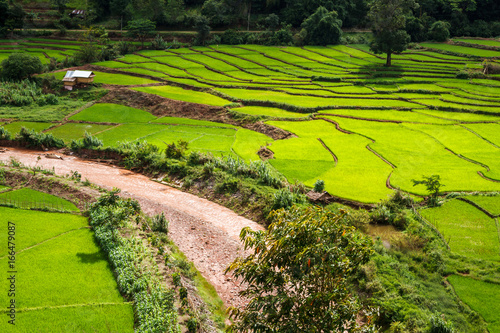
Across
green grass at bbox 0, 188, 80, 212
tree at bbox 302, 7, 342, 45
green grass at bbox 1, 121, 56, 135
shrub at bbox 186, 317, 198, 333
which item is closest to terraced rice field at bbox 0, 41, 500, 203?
green grass at bbox 1, 121, 56, 135

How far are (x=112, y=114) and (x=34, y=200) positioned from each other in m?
25.4

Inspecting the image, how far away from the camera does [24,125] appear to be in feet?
134

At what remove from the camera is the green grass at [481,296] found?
14.7 meters

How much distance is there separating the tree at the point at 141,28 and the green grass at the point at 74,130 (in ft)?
150

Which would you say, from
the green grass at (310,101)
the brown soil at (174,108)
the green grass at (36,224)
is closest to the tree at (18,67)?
the brown soil at (174,108)

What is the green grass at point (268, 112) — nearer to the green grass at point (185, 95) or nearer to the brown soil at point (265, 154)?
the green grass at point (185, 95)

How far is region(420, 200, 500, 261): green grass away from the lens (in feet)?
62.1

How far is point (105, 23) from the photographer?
92438mm

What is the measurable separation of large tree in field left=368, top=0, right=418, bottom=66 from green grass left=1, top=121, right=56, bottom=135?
54409 millimetres

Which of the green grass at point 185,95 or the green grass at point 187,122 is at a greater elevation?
the green grass at point 185,95

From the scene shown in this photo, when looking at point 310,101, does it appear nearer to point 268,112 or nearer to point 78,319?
point 268,112

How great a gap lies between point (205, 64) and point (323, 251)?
209 ft

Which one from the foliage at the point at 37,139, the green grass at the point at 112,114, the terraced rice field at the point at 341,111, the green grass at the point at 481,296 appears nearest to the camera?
the green grass at the point at 481,296

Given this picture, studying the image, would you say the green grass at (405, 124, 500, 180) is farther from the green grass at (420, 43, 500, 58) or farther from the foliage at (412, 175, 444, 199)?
the green grass at (420, 43, 500, 58)
